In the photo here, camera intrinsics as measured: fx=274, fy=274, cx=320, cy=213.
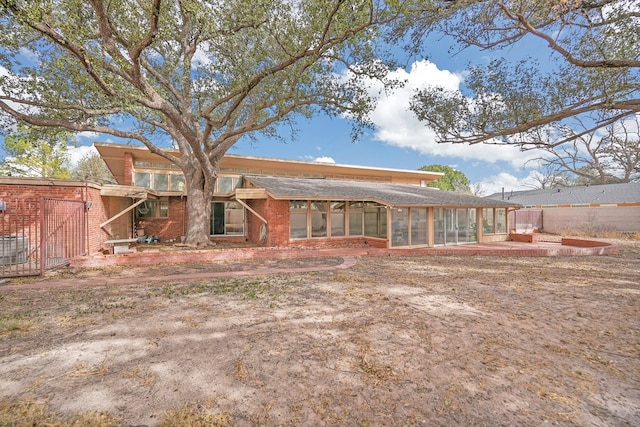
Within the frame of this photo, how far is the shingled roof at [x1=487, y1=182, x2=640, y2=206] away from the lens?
2284 cm

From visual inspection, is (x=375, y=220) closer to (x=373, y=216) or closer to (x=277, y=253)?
(x=373, y=216)

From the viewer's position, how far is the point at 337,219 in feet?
45.0

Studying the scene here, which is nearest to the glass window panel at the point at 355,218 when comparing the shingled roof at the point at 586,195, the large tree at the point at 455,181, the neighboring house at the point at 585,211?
the neighboring house at the point at 585,211

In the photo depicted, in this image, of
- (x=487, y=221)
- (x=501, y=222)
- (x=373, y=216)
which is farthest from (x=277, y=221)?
(x=501, y=222)

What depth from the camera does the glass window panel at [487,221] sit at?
16.2 m

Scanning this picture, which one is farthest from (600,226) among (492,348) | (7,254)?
(7,254)

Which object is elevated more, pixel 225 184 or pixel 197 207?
pixel 225 184

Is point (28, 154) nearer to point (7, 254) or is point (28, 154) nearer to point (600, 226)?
point (7, 254)

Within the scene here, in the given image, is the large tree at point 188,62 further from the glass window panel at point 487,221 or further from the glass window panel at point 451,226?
the glass window panel at point 487,221

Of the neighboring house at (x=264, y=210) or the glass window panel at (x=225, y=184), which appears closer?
the neighboring house at (x=264, y=210)

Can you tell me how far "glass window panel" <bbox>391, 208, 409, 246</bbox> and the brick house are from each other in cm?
5

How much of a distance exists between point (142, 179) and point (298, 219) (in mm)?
9512

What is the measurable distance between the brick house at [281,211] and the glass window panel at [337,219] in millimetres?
49

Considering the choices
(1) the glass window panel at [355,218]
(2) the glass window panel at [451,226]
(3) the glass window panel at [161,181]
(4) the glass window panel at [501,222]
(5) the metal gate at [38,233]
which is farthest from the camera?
(4) the glass window panel at [501,222]
